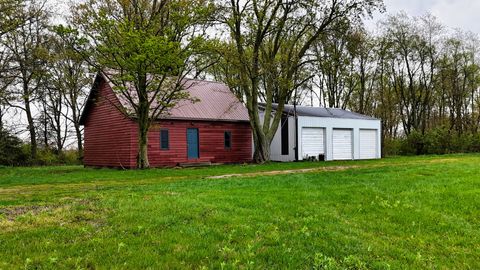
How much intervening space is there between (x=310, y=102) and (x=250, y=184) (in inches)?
1517

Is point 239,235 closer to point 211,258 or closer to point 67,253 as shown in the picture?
point 211,258

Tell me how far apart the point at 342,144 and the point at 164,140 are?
13.1m

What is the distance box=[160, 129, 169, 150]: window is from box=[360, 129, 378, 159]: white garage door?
14.9m

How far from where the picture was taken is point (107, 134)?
25.1 metres

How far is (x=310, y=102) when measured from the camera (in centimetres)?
4919

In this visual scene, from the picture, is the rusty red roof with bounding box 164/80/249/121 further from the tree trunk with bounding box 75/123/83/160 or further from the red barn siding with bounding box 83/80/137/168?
the tree trunk with bounding box 75/123/83/160

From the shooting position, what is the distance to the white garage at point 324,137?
89.4 ft

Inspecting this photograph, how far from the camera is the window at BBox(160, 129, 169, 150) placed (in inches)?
940

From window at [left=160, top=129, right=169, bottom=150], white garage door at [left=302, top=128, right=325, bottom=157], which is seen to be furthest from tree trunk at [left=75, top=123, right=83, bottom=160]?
white garage door at [left=302, top=128, right=325, bottom=157]

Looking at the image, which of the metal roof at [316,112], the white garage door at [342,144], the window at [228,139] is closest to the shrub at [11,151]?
the window at [228,139]

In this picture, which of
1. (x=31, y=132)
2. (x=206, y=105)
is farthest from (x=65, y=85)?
(x=206, y=105)

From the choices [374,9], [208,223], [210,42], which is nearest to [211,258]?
[208,223]

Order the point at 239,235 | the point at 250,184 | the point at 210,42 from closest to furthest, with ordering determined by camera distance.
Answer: the point at 239,235
the point at 250,184
the point at 210,42

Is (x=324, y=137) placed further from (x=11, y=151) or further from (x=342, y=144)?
(x=11, y=151)
